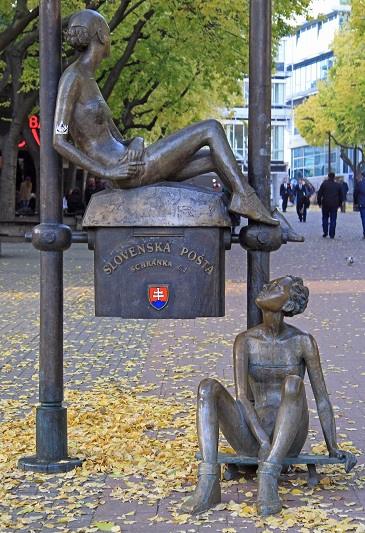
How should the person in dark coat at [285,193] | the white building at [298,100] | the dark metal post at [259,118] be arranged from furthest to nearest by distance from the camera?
the white building at [298,100], the person in dark coat at [285,193], the dark metal post at [259,118]

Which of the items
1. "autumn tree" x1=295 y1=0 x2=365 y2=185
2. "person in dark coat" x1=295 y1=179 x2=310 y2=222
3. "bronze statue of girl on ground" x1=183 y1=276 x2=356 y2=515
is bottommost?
"bronze statue of girl on ground" x1=183 y1=276 x2=356 y2=515

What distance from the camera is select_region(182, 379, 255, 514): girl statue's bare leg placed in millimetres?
5578

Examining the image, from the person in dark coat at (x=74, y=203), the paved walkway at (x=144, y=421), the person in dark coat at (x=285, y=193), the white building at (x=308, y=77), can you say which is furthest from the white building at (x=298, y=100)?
the paved walkway at (x=144, y=421)

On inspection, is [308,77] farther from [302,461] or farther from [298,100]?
[302,461]

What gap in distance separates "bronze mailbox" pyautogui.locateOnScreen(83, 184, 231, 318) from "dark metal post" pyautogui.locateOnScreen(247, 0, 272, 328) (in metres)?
0.25

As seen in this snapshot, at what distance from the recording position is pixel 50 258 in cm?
659

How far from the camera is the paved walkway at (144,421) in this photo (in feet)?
18.1

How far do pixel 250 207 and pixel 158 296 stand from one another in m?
0.72

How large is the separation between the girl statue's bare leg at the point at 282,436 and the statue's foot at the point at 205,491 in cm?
22

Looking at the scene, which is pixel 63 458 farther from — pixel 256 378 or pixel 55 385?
pixel 256 378

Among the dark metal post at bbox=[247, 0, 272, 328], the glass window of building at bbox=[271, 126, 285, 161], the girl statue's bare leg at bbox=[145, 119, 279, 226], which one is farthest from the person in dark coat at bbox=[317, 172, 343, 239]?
the glass window of building at bbox=[271, 126, 285, 161]

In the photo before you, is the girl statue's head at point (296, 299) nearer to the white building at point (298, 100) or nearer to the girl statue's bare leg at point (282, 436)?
the girl statue's bare leg at point (282, 436)

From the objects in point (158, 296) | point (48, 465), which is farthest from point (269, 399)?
point (48, 465)

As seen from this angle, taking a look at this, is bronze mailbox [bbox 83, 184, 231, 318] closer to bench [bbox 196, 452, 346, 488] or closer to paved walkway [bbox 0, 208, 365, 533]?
bench [bbox 196, 452, 346, 488]
